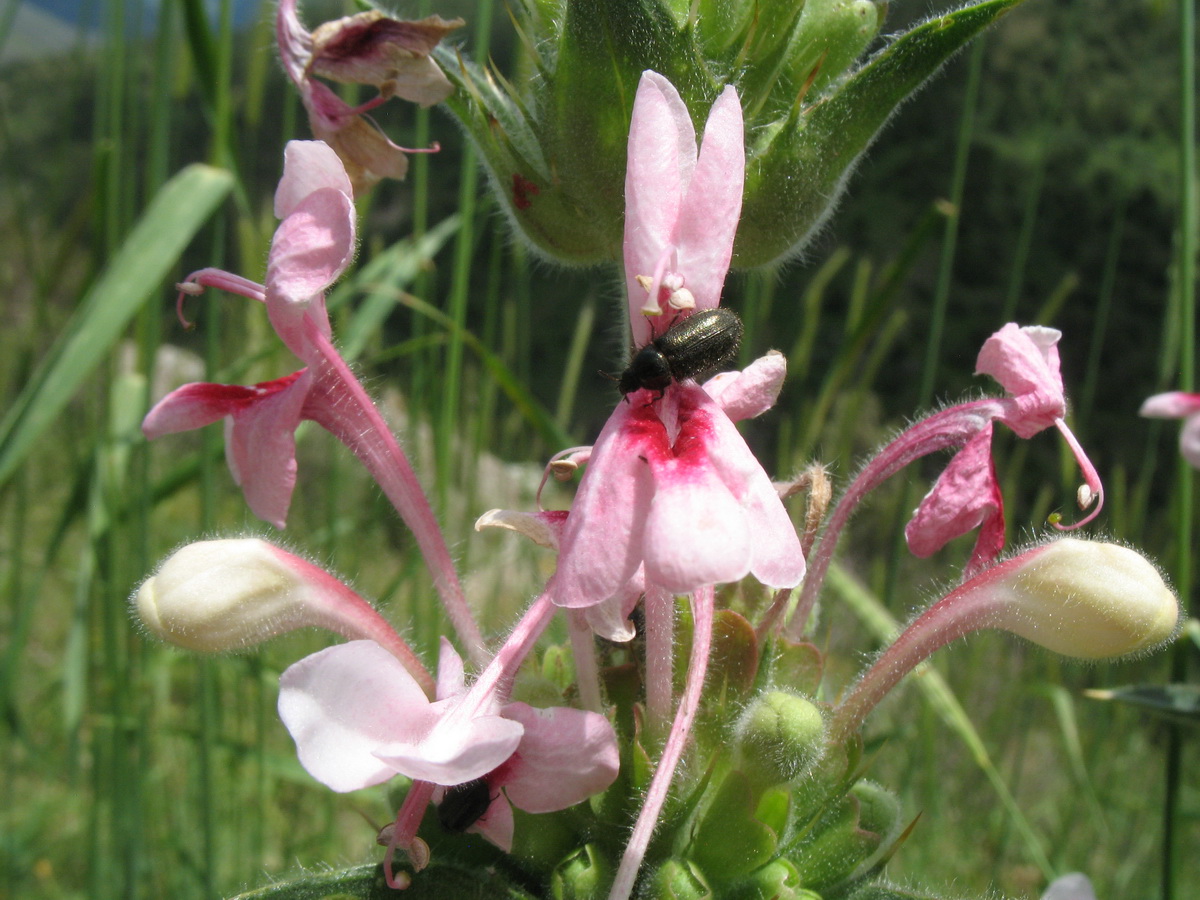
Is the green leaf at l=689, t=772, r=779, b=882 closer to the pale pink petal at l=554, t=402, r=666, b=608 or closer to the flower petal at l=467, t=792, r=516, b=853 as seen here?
the flower petal at l=467, t=792, r=516, b=853

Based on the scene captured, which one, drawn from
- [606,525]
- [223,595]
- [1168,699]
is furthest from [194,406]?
[1168,699]

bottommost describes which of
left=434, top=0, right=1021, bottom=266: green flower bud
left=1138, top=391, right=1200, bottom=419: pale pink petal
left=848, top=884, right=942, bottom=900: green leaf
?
left=848, top=884, right=942, bottom=900: green leaf

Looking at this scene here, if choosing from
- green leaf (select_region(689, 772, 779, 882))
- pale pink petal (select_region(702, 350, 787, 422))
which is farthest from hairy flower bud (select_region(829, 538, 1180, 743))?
pale pink petal (select_region(702, 350, 787, 422))

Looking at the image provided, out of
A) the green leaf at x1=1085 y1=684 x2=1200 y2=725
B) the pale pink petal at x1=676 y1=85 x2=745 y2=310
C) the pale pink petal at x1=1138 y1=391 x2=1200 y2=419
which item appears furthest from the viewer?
the green leaf at x1=1085 y1=684 x2=1200 y2=725

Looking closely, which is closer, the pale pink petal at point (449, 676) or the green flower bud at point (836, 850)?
the pale pink petal at point (449, 676)

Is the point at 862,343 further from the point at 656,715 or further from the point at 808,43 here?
the point at 656,715

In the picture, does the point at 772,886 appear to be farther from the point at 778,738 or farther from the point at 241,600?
the point at 241,600

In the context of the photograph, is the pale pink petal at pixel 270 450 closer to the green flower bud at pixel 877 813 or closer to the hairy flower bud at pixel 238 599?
the hairy flower bud at pixel 238 599

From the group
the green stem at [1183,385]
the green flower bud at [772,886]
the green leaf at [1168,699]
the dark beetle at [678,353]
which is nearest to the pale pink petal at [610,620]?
the dark beetle at [678,353]
